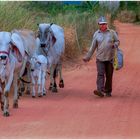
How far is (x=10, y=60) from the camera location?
11.0 meters

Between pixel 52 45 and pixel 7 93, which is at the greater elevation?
pixel 52 45

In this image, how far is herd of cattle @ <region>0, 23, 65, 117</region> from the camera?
10828 millimetres

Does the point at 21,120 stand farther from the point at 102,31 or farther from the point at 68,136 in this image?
the point at 102,31

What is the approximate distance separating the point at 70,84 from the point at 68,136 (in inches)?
291

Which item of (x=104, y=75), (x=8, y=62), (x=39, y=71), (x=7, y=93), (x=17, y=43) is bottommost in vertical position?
(x=104, y=75)

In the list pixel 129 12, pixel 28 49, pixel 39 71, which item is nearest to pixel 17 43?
pixel 28 49

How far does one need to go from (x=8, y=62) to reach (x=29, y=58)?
2.72m

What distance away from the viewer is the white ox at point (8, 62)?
1050cm

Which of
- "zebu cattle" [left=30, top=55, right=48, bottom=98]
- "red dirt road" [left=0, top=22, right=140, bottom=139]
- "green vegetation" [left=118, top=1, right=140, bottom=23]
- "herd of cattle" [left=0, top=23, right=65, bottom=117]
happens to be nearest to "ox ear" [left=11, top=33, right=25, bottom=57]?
"herd of cattle" [left=0, top=23, right=65, bottom=117]

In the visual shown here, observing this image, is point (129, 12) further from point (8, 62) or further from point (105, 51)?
point (8, 62)

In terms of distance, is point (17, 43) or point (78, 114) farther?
point (17, 43)

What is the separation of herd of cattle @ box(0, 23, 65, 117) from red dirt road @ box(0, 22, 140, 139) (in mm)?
384

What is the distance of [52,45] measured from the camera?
14.9 metres

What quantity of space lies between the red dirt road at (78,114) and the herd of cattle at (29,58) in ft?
1.26
